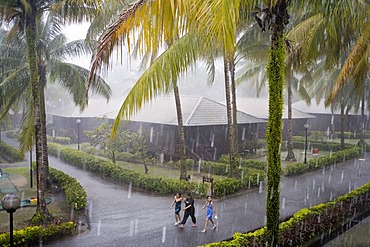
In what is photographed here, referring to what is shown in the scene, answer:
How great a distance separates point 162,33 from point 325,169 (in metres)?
19.3

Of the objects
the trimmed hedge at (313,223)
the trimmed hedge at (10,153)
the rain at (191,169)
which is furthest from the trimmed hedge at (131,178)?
the trimmed hedge at (313,223)

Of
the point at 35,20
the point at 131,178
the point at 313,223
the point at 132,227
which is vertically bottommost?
the point at 132,227

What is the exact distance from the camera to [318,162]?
2141cm

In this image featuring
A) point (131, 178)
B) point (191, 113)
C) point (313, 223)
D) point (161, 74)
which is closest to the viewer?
point (161, 74)

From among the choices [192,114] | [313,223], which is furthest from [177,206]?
[192,114]

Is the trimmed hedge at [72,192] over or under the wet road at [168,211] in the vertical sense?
over

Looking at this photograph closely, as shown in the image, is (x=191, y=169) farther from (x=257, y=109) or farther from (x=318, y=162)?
(x=257, y=109)

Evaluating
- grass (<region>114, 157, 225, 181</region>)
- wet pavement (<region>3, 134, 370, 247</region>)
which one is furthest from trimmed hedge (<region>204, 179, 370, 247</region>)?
grass (<region>114, 157, 225, 181</region>)

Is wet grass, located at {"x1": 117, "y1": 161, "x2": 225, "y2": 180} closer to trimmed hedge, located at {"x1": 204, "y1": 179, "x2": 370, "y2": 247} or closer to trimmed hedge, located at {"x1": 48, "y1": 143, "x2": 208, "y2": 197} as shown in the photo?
trimmed hedge, located at {"x1": 48, "y1": 143, "x2": 208, "y2": 197}

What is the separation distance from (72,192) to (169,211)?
3.97 m

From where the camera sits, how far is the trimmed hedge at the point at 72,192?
12773 millimetres

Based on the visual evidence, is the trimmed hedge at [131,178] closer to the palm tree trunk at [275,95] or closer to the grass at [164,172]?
the grass at [164,172]

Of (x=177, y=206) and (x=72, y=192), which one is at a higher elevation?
(x=177, y=206)

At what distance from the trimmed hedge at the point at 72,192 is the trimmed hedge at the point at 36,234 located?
232cm
